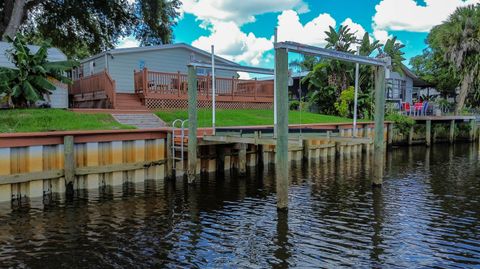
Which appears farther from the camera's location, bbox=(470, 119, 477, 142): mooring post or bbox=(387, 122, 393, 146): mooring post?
bbox=(470, 119, 477, 142): mooring post

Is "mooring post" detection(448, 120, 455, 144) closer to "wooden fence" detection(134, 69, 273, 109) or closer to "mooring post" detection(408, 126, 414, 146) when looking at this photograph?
"mooring post" detection(408, 126, 414, 146)

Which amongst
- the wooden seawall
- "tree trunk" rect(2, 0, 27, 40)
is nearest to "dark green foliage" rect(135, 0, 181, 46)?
"tree trunk" rect(2, 0, 27, 40)

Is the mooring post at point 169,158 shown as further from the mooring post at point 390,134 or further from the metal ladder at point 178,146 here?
the mooring post at point 390,134

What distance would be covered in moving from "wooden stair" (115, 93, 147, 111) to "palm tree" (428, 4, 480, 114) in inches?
1016

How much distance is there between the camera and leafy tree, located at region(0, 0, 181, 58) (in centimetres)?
2805

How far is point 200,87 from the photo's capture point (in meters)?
21.4

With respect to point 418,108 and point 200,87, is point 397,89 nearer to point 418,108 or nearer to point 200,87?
point 418,108

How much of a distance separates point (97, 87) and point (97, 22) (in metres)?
11.9

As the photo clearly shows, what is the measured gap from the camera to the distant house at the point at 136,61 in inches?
885

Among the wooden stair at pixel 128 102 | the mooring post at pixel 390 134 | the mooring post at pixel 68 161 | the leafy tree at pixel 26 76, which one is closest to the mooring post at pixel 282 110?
the mooring post at pixel 68 161

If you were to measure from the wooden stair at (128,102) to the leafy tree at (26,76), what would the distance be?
307 centimetres

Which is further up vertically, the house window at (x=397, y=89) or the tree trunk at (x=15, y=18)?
the tree trunk at (x=15, y=18)

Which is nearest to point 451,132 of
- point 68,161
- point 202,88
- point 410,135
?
point 410,135

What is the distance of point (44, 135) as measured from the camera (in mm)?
10789
